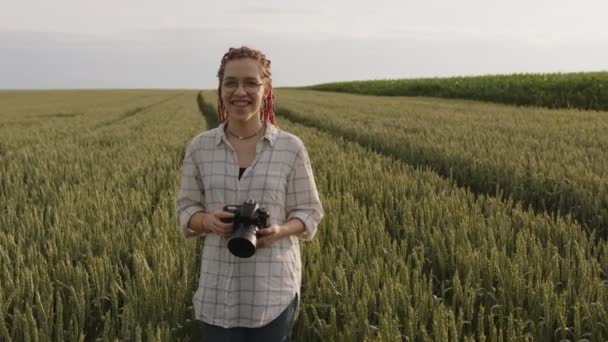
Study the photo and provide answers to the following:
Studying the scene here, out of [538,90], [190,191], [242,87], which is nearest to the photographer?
[242,87]

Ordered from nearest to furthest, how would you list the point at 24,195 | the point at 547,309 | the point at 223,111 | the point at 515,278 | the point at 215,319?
the point at 215,319 < the point at 223,111 < the point at 547,309 < the point at 515,278 < the point at 24,195

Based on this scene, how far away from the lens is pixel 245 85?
200 centimetres

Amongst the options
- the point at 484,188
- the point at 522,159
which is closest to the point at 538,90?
the point at 522,159

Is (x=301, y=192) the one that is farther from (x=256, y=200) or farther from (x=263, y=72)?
(x=263, y=72)

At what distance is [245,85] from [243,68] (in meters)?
0.06

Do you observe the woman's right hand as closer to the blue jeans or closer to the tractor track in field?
the blue jeans

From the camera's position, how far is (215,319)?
1.96m

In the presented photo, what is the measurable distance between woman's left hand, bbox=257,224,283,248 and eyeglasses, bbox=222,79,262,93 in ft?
1.54

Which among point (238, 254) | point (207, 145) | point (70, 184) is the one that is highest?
point (207, 145)

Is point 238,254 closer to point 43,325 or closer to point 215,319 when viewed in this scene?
point 215,319

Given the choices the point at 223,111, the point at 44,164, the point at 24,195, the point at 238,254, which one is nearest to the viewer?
the point at 238,254

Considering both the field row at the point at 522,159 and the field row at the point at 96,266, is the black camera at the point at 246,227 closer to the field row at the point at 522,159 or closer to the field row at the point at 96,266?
the field row at the point at 96,266

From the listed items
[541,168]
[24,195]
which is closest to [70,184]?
[24,195]

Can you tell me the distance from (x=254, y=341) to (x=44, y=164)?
5608 millimetres
